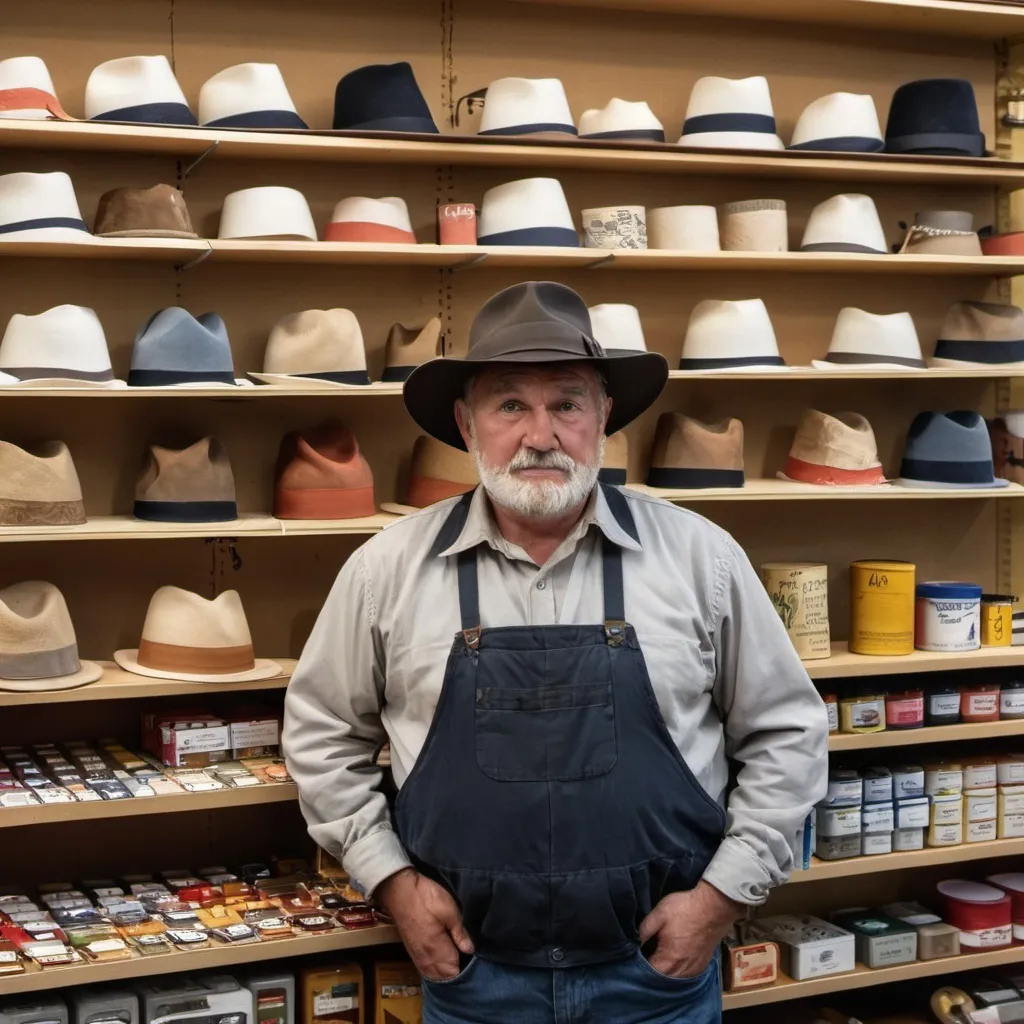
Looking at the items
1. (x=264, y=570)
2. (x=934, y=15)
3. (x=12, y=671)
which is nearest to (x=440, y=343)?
(x=264, y=570)

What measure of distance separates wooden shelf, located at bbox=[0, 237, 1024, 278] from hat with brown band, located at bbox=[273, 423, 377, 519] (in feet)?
1.54

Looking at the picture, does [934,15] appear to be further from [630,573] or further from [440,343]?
[630,573]

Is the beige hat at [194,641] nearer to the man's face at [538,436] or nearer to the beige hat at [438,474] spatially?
the beige hat at [438,474]

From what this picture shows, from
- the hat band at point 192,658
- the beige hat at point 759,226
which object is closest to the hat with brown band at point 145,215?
the hat band at point 192,658

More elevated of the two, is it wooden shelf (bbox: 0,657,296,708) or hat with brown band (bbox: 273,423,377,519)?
hat with brown band (bbox: 273,423,377,519)

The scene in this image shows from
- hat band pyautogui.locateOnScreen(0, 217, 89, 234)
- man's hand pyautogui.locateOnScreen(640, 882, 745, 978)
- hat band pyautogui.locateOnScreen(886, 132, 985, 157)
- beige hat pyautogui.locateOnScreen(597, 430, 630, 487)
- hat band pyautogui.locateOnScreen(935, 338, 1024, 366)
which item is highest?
hat band pyautogui.locateOnScreen(886, 132, 985, 157)

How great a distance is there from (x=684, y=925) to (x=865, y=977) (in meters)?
1.38

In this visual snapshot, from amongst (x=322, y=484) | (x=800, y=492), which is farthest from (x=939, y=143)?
(x=322, y=484)

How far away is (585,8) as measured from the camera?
3908 millimetres

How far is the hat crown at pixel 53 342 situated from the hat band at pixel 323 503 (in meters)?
0.55

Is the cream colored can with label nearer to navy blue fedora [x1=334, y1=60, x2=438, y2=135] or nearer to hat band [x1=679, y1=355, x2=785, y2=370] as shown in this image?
hat band [x1=679, y1=355, x2=785, y2=370]

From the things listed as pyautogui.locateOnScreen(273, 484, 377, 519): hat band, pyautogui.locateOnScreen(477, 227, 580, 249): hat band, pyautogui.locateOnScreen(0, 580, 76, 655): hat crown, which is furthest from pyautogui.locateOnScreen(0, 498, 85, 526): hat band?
pyautogui.locateOnScreen(477, 227, 580, 249): hat band

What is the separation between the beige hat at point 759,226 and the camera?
150 inches

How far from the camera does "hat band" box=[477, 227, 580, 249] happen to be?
357 centimetres
